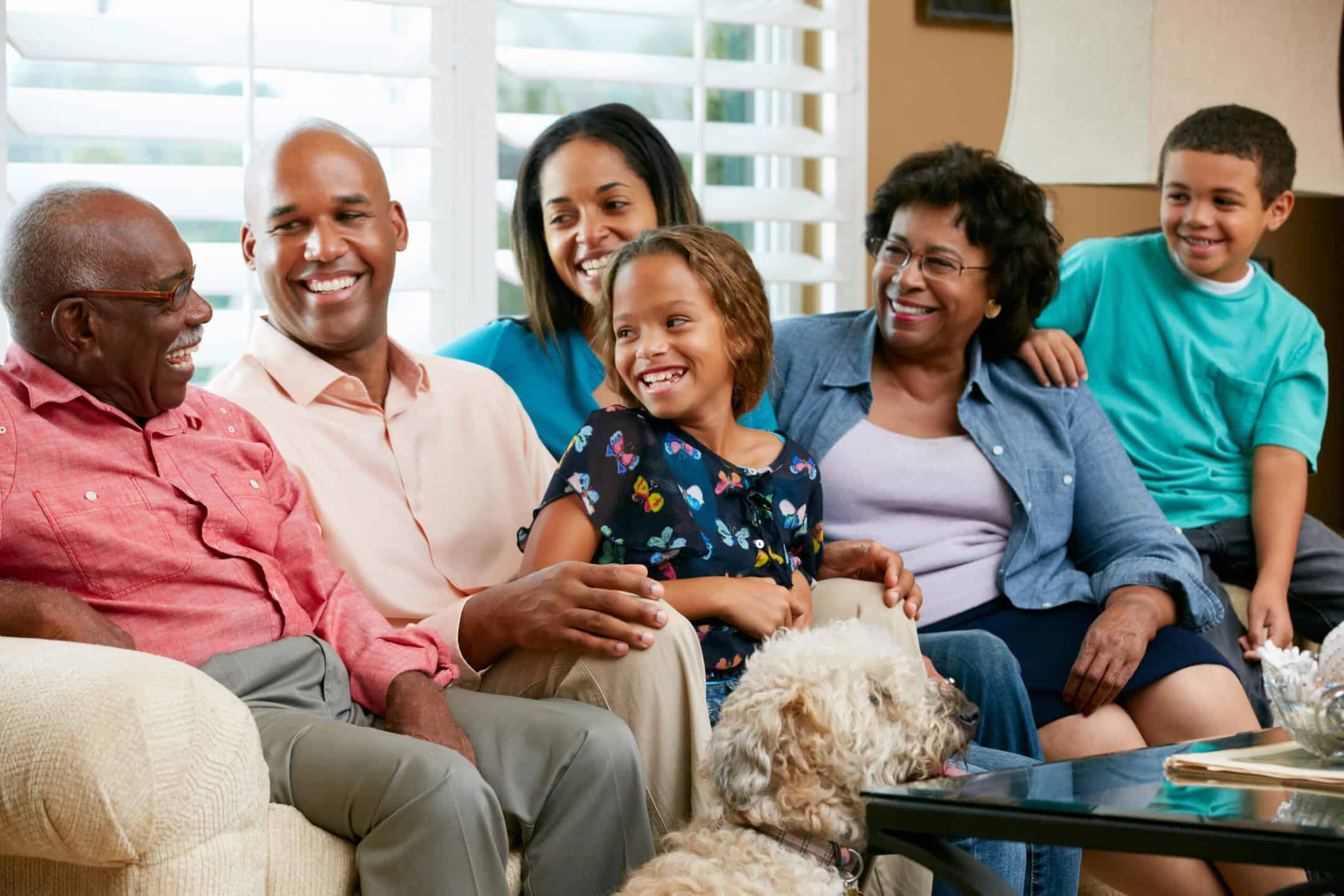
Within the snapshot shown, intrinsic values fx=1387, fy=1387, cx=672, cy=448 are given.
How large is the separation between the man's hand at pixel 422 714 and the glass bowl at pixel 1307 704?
3.09 feet

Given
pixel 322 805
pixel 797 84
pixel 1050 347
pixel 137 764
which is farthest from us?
pixel 797 84

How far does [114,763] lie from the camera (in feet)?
4.36

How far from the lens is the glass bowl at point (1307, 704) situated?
56.1 inches

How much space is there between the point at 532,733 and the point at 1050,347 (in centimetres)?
140

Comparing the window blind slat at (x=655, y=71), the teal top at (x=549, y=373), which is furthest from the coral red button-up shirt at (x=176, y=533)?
the window blind slat at (x=655, y=71)

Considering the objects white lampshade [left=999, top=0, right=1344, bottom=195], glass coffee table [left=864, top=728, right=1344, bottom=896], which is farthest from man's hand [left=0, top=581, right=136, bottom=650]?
white lampshade [left=999, top=0, right=1344, bottom=195]

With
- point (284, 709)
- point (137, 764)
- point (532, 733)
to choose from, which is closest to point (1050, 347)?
point (532, 733)

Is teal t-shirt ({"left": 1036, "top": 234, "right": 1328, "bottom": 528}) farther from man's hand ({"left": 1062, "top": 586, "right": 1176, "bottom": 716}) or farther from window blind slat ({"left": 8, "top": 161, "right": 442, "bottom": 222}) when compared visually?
window blind slat ({"left": 8, "top": 161, "right": 442, "bottom": 222})

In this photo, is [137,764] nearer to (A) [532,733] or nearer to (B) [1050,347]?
(A) [532,733]

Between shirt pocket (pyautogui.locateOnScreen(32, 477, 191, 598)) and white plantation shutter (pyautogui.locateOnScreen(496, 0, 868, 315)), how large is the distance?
1.36m

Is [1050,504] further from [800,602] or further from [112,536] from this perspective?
[112,536]

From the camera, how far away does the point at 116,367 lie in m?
1.79

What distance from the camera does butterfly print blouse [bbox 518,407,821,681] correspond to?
1994 millimetres

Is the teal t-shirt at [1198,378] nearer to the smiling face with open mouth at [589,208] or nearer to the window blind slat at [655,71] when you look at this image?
the window blind slat at [655,71]
